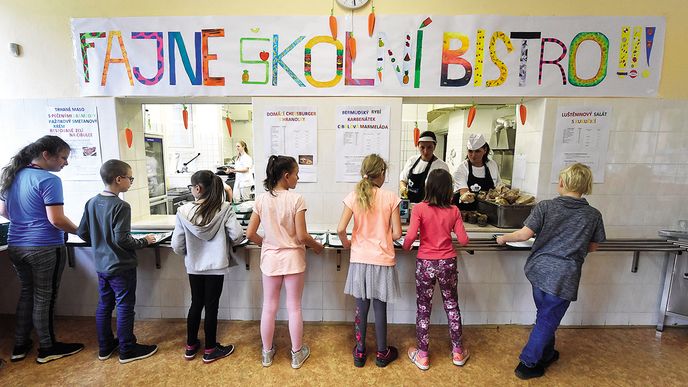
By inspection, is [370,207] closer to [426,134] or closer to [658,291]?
[426,134]

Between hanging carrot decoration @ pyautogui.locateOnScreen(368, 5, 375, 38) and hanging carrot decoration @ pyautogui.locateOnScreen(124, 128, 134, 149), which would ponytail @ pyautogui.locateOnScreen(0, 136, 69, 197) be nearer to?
hanging carrot decoration @ pyautogui.locateOnScreen(124, 128, 134, 149)

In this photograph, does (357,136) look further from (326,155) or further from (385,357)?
(385,357)

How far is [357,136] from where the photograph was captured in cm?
248

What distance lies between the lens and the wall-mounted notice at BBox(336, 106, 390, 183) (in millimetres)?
2445

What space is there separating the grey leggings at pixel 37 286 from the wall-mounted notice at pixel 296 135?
153 cm

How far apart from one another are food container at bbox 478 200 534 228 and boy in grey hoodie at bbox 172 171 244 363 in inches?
76.2

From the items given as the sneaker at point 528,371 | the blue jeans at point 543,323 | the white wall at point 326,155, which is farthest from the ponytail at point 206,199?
the sneaker at point 528,371

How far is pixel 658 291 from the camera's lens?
101 inches

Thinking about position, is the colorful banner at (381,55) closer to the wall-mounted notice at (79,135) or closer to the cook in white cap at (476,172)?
the wall-mounted notice at (79,135)

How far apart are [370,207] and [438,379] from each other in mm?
1169

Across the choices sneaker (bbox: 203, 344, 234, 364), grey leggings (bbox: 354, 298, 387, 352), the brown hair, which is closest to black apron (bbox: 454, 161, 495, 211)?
the brown hair

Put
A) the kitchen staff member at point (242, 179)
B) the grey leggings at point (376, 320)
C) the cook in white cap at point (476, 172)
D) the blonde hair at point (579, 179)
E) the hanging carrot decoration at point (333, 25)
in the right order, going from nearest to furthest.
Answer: the blonde hair at point (579, 179) → the grey leggings at point (376, 320) → the hanging carrot decoration at point (333, 25) → the cook in white cap at point (476, 172) → the kitchen staff member at point (242, 179)

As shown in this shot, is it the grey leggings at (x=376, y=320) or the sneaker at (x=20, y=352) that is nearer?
the grey leggings at (x=376, y=320)

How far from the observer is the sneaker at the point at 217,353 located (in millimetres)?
2131
